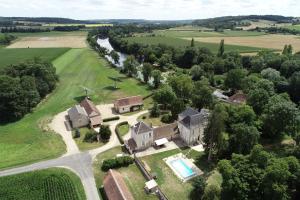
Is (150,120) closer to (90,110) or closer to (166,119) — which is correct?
(166,119)

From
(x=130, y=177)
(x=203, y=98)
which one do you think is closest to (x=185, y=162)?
(x=130, y=177)

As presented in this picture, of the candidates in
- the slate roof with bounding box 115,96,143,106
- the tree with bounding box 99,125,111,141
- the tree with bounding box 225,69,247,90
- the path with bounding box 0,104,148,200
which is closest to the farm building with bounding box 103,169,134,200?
the path with bounding box 0,104,148,200

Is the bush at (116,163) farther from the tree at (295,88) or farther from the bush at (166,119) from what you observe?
the tree at (295,88)

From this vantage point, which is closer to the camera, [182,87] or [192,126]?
[192,126]

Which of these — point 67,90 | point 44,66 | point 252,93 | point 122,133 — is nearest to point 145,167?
point 122,133

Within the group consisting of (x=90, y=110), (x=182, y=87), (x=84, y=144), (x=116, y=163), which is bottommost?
(x=84, y=144)

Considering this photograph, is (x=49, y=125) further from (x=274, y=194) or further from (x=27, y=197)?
(x=274, y=194)
